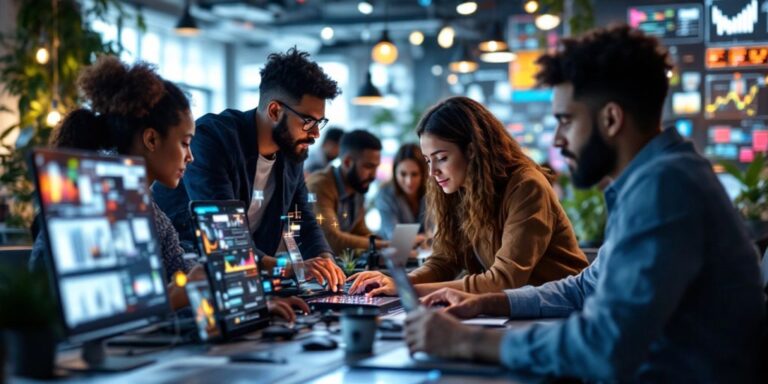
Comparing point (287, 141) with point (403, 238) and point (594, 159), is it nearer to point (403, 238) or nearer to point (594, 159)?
point (403, 238)

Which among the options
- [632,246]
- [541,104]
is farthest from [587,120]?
[541,104]

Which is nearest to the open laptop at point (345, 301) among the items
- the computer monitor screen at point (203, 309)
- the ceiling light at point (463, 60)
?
the computer monitor screen at point (203, 309)

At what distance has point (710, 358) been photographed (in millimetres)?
2068

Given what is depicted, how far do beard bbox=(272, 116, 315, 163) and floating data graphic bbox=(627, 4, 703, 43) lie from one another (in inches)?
231

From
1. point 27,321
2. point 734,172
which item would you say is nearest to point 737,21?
point 734,172

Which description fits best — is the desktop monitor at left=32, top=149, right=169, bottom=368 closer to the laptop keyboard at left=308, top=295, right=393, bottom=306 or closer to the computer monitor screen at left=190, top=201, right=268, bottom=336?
the computer monitor screen at left=190, top=201, right=268, bottom=336

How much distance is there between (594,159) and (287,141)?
1.98 meters

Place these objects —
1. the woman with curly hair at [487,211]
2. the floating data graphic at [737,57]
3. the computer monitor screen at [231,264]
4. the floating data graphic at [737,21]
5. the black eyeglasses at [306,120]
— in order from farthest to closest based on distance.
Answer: the floating data graphic at [737,57]
the floating data graphic at [737,21]
the black eyeglasses at [306,120]
the woman with curly hair at [487,211]
the computer monitor screen at [231,264]

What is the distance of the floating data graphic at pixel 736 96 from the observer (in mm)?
8680

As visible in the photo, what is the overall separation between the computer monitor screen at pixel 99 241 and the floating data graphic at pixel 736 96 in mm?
7517

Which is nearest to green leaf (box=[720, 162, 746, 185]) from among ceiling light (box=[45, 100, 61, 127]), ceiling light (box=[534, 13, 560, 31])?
ceiling light (box=[534, 13, 560, 31])

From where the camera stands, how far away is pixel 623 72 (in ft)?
7.25

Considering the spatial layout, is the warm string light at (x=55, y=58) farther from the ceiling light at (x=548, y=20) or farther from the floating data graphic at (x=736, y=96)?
the floating data graphic at (x=736, y=96)

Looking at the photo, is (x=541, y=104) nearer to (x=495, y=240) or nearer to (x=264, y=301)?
(x=495, y=240)
